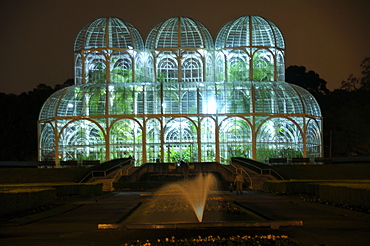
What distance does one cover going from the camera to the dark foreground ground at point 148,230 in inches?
701

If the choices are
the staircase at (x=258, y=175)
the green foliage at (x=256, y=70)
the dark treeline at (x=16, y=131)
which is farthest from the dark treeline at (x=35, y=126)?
the staircase at (x=258, y=175)

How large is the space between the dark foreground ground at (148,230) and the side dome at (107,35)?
33.2 meters

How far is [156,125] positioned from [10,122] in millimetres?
22795

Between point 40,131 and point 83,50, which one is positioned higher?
point 83,50

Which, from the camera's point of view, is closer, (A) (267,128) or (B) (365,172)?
(B) (365,172)

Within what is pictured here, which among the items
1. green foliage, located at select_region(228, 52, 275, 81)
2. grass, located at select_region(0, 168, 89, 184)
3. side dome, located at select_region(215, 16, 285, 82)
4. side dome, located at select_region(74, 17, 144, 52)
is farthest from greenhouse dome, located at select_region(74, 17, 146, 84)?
grass, located at select_region(0, 168, 89, 184)

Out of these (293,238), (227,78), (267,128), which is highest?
(227,78)

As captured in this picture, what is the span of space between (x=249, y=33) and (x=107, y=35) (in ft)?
38.1

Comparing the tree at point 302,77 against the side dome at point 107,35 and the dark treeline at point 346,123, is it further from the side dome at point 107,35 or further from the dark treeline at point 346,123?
the side dome at point 107,35

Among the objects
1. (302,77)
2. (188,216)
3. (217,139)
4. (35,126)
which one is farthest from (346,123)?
(188,216)

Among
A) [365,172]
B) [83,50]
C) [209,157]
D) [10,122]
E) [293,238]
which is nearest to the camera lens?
[293,238]

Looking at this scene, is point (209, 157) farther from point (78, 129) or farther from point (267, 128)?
point (78, 129)

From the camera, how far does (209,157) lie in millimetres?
54156

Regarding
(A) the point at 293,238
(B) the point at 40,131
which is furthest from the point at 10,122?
(A) the point at 293,238
